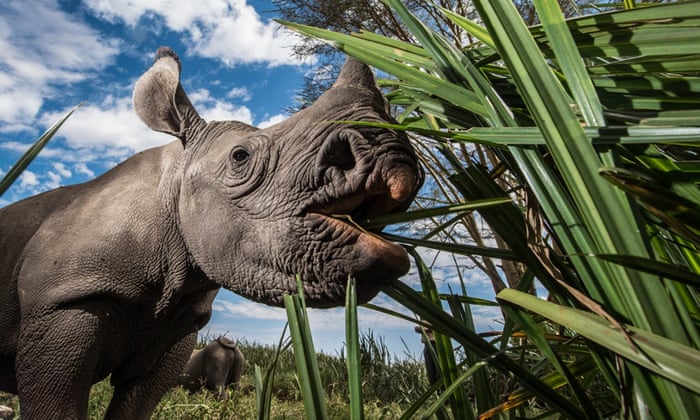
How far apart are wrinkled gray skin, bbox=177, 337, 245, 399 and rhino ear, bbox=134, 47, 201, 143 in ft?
14.8

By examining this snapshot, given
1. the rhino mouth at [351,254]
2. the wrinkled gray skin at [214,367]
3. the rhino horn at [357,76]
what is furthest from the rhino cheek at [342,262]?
the wrinkled gray skin at [214,367]

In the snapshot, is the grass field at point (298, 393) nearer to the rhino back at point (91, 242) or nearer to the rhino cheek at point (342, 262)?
the rhino back at point (91, 242)

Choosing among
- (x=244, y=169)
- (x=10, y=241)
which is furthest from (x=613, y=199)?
(x=10, y=241)

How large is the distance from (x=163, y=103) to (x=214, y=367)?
4693 millimetres

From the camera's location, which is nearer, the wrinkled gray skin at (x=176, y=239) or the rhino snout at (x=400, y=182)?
the rhino snout at (x=400, y=182)

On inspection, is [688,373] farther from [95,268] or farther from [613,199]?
[95,268]

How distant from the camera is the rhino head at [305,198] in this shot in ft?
4.05

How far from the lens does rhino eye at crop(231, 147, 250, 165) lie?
1755 mm

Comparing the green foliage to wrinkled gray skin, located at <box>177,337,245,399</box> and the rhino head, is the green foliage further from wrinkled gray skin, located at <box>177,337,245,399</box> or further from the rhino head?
wrinkled gray skin, located at <box>177,337,245,399</box>

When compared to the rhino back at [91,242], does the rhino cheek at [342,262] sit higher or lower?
lower

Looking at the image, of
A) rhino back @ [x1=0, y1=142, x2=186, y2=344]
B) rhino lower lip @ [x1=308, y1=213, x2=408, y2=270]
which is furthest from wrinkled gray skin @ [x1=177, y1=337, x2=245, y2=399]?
rhino lower lip @ [x1=308, y1=213, x2=408, y2=270]

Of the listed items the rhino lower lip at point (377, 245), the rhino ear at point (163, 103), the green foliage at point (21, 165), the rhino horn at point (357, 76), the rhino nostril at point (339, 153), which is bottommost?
the green foliage at point (21, 165)

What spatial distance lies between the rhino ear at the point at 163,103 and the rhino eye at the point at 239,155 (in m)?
0.45

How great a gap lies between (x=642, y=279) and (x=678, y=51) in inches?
12.7
